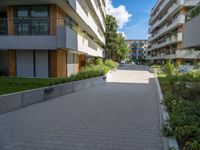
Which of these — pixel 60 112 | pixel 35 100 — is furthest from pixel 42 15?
pixel 60 112

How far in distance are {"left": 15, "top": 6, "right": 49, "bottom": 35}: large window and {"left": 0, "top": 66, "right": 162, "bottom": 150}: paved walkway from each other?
748cm

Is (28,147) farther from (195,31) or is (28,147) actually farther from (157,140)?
(195,31)

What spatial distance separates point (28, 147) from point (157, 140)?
309cm

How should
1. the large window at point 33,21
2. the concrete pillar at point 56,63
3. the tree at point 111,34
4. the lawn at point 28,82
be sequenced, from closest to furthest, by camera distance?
the lawn at point 28,82, the large window at point 33,21, the concrete pillar at point 56,63, the tree at point 111,34

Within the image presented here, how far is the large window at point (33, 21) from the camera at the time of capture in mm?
14336

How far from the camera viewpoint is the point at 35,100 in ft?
28.5

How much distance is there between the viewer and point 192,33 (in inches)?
414

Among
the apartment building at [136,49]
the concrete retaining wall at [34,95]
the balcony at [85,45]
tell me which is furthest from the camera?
the apartment building at [136,49]

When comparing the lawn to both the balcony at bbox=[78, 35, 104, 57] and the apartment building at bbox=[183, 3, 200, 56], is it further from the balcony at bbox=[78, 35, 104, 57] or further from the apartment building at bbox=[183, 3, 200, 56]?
the apartment building at bbox=[183, 3, 200, 56]

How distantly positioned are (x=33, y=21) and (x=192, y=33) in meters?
10.5

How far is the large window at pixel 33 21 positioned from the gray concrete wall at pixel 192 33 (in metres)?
9.33

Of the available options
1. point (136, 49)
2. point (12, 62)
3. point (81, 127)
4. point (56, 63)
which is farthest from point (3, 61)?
point (136, 49)

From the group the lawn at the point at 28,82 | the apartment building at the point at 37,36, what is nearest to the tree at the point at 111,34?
the lawn at the point at 28,82

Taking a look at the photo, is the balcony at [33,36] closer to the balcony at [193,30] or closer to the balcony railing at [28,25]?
the balcony railing at [28,25]
